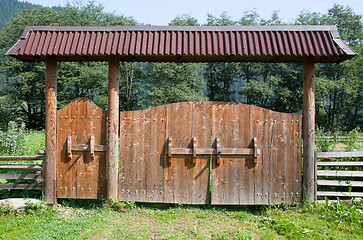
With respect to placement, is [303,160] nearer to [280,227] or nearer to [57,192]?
[280,227]

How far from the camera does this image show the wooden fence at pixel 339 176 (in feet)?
18.1

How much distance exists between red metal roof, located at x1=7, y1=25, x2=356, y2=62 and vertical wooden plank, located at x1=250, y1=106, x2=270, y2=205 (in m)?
1.18

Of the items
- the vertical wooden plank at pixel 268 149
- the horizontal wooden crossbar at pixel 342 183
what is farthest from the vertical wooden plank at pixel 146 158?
the horizontal wooden crossbar at pixel 342 183

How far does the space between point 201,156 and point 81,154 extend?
2449 millimetres

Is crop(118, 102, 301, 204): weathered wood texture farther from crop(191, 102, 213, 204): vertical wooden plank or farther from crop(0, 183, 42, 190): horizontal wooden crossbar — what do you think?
crop(0, 183, 42, 190): horizontal wooden crossbar

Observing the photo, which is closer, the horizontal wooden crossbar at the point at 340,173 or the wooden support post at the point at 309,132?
the wooden support post at the point at 309,132

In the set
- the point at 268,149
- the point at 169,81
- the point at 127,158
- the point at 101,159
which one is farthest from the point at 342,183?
the point at 169,81

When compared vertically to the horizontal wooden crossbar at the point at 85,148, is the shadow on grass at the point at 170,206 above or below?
below

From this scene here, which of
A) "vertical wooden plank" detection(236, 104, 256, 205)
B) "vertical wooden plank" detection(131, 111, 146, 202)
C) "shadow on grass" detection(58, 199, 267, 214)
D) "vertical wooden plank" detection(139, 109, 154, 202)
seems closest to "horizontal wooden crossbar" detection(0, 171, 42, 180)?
"shadow on grass" detection(58, 199, 267, 214)

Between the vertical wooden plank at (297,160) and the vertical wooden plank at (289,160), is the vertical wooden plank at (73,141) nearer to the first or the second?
the vertical wooden plank at (289,160)

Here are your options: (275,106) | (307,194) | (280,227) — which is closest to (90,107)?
(280,227)

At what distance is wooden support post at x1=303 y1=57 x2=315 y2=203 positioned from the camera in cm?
537

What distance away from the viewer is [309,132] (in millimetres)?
5375

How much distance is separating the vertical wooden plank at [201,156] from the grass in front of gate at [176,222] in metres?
0.30
